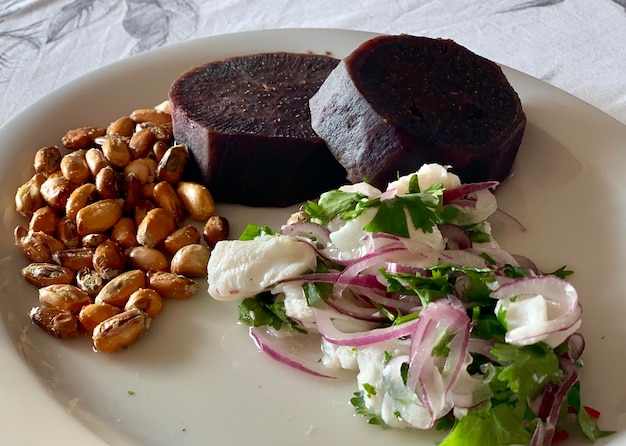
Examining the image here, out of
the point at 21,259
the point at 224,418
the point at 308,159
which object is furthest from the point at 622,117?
the point at 21,259

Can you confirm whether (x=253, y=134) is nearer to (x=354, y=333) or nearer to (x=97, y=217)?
(x=97, y=217)

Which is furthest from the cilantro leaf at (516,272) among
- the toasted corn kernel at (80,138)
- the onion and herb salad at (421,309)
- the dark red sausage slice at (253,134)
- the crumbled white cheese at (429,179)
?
the toasted corn kernel at (80,138)

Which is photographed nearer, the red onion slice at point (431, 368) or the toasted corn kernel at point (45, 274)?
the red onion slice at point (431, 368)

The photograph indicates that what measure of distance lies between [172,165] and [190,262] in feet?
1.01

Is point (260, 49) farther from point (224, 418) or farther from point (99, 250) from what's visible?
point (224, 418)

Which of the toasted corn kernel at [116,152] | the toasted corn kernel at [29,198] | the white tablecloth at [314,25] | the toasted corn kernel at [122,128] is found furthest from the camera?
the white tablecloth at [314,25]

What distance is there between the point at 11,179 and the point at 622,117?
1749 millimetres

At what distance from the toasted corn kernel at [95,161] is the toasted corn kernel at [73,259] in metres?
0.26

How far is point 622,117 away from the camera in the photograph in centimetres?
220

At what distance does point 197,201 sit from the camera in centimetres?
175

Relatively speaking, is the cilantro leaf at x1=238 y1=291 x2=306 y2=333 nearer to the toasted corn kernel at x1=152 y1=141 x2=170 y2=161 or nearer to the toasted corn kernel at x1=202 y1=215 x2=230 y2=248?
the toasted corn kernel at x1=202 y1=215 x2=230 y2=248

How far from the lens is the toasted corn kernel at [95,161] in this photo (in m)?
1.80

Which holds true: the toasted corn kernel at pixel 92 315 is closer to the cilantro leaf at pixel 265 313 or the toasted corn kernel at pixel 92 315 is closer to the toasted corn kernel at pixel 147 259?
the toasted corn kernel at pixel 147 259

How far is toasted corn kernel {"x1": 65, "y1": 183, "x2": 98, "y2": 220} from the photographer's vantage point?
1698 millimetres
